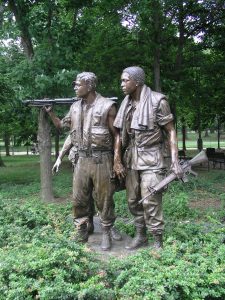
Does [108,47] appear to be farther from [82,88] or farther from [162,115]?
[162,115]

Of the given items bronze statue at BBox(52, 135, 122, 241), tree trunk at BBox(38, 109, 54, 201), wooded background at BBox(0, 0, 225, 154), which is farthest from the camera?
tree trunk at BBox(38, 109, 54, 201)

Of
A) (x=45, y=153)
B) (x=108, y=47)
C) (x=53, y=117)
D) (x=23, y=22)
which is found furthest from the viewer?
(x=108, y=47)

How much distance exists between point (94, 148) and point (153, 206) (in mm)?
1012

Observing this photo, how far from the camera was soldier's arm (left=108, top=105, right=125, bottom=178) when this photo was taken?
18.8 feet

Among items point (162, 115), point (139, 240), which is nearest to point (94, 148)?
point (162, 115)

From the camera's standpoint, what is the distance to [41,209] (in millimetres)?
7422

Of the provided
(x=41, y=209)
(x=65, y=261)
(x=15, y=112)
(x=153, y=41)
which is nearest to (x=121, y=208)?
(x=41, y=209)

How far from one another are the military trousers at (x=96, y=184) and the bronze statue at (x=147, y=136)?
33cm

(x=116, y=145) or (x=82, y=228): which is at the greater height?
(x=116, y=145)

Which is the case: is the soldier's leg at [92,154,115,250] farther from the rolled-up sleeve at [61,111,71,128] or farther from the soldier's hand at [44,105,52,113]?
the soldier's hand at [44,105,52,113]

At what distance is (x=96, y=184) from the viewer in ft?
19.3

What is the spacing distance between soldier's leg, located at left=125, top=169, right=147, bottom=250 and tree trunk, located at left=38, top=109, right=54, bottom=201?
277 inches

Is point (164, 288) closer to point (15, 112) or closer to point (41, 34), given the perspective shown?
point (41, 34)

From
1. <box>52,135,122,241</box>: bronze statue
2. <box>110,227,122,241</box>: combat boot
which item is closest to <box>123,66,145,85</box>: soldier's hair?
<box>52,135,122,241</box>: bronze statue
